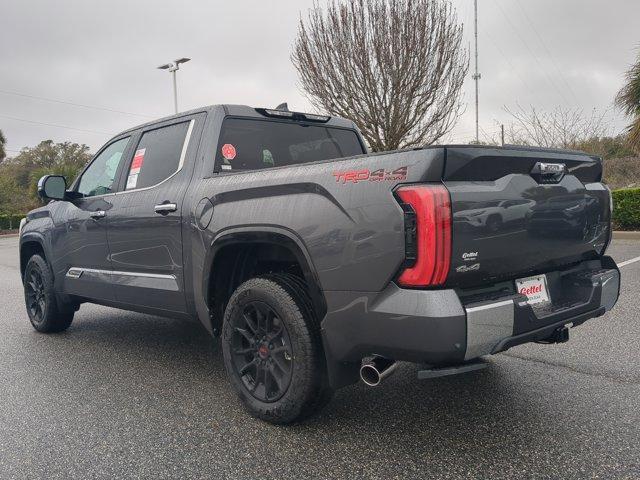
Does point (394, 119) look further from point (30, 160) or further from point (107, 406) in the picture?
point (30, 160)

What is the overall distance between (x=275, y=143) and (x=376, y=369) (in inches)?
82.7

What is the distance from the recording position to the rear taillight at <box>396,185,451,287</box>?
2.22 m

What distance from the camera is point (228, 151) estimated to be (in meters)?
3.67

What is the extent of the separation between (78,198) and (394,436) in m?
3.42

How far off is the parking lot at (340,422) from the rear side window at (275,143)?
157 centimetres

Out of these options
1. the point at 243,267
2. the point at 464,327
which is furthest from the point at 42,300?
the point at 464,327

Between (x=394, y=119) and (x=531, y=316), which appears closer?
(x=531, y=316)

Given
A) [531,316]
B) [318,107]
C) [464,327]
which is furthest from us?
[318,107]

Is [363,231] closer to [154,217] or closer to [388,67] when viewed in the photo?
[154,217]

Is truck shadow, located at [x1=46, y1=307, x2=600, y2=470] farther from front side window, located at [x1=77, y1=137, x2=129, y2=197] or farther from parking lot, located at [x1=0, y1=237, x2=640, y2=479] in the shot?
front side window, located at [x1=77, y1=137, x2=129, y2=197]

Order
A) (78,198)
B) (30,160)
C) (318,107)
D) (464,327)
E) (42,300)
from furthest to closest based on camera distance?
(30,160) → (318,107) → (42,300) → (78,198) → (464,327)

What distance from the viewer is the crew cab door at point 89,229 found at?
13.9 feet

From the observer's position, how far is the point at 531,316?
8.25ft

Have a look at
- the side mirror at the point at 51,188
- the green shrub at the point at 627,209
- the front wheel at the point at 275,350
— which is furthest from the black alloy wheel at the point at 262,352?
the green shrub at the point at 627,209
